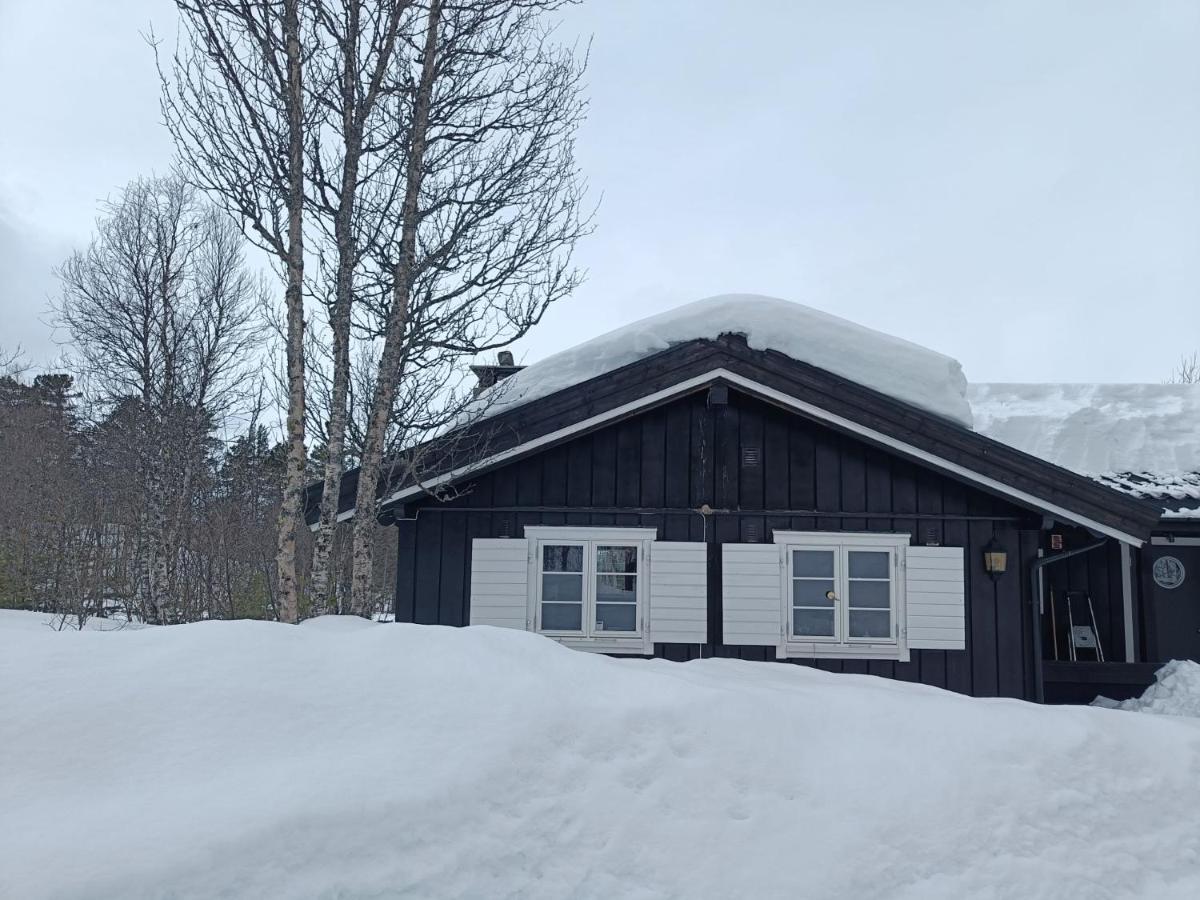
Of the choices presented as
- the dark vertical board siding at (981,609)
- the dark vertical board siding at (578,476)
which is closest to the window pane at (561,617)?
the dark vertical board siding at (578,476)

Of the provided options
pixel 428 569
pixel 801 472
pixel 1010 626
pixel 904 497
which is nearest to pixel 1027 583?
pixel 1010 626

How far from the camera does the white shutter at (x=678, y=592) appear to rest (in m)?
7.69

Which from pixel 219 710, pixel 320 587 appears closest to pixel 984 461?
pixel 320 587

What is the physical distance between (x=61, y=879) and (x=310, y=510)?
612cm

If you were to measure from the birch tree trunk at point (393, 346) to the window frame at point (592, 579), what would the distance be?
155 centimetres

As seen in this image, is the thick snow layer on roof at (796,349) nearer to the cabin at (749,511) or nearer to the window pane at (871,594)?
the cabin at (749,511)

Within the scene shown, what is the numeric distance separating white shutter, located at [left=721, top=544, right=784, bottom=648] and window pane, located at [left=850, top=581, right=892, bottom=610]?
71 cm

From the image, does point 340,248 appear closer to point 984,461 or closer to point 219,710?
point 219,710

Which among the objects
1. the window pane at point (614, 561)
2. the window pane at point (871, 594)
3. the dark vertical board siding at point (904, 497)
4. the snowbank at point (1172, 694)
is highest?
the dark vertical board siding at point (904, 497)

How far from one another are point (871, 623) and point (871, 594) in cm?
27

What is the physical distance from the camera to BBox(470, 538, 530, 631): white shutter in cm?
773

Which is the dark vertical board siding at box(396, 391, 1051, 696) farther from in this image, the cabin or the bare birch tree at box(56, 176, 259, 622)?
the bare birch tree at box(56, 176, 259, 622)

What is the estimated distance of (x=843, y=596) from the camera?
7758mm

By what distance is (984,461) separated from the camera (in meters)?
7.41
